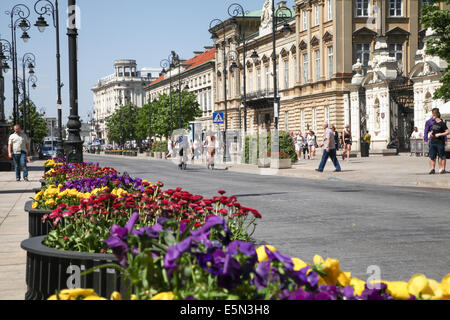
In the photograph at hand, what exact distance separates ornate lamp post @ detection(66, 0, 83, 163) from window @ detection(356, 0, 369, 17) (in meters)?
44.5

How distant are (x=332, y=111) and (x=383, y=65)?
1342 cm

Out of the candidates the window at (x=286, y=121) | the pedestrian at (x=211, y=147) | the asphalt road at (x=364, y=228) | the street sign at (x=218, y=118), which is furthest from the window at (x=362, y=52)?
the asphalt road at (x=364, y=228)

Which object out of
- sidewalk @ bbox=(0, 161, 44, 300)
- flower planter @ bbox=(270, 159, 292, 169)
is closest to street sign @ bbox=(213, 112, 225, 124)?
flower planter @ bbox=(270, 159, 292, 169)

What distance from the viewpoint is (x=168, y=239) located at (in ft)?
9.56

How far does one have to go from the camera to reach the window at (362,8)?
55781mm

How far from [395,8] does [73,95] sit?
4603cm

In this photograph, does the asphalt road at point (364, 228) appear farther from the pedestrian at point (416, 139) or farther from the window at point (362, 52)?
the window at point (362, 52)

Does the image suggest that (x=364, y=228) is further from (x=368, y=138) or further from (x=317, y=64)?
(x=317, y=64)

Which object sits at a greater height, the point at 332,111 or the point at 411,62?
the point at 411,62

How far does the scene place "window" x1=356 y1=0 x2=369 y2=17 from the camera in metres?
55.8
